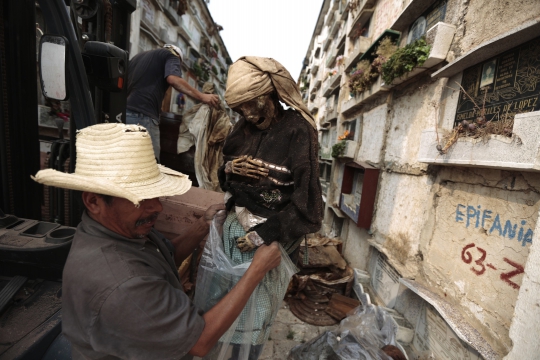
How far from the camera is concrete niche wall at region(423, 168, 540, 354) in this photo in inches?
83.2

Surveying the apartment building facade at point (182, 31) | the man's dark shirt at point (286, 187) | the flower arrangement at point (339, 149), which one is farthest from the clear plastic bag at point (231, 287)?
the apartment building facade at point (182, 31)

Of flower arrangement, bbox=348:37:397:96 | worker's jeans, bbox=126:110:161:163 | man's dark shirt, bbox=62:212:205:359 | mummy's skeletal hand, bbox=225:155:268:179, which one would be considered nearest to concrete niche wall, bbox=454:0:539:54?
flower arrangement, bbox=348:37:397:96

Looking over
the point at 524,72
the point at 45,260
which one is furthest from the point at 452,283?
the point at 45,260

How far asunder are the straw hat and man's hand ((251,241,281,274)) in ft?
2.17

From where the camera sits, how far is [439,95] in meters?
3.41

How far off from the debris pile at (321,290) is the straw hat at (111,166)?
3.00 metres

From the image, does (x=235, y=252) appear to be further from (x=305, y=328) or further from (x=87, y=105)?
(x=305, y=328)

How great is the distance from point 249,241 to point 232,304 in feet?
1.38

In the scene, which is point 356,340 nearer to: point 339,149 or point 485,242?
point 485,242

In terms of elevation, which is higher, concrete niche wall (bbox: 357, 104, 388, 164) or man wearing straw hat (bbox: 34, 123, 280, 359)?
concrete niche wall (bbox: 357, 104, 388, 164)

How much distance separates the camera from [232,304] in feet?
4.35

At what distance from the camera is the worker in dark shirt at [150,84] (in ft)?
11.4

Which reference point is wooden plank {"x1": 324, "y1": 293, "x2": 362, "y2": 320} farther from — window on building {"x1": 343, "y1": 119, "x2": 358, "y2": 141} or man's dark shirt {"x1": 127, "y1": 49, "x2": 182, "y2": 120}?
window on building {"x1": 343, "y1": 119, "x2": 358, "y2": 141}

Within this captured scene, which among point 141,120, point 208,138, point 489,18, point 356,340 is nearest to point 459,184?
point 489,18
